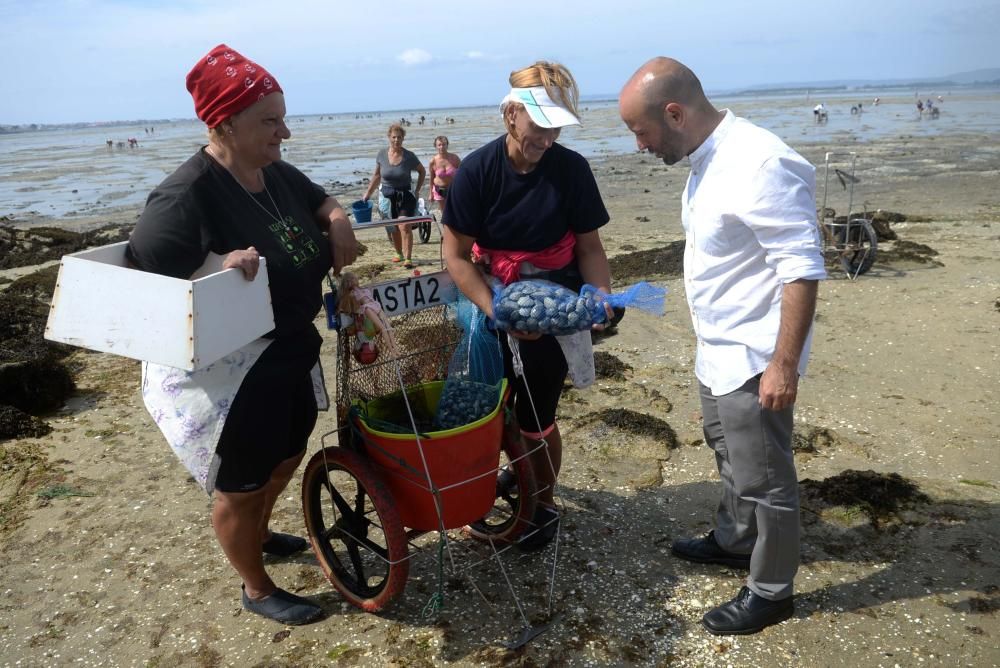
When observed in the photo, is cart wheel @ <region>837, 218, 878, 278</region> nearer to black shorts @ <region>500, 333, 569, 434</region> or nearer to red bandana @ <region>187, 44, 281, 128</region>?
black shorts @ <region>500, 333, 569, 434</region>

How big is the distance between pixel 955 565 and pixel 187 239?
3564 mm

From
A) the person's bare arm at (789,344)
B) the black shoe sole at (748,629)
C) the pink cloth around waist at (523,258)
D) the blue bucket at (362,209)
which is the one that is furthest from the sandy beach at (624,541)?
the blue bucket at (362,209)

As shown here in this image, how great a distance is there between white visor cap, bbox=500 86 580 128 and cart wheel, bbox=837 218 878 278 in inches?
251

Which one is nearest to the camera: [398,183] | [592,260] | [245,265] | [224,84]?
[245,265]

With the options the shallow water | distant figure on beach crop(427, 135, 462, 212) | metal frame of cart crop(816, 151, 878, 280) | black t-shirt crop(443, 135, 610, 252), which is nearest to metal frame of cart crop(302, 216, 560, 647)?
black t-shirt crop(443, 135, 610, 252)

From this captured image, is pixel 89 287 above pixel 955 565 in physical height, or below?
above

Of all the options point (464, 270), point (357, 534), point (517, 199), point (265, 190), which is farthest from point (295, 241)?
point (357, 534)

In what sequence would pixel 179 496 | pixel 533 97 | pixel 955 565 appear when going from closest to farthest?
pixel 533 97 < pixel 955 565 < pixel 179 496

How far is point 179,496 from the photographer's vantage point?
4344mm

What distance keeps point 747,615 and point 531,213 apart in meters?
1.88

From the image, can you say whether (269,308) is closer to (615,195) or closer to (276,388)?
(276,388)

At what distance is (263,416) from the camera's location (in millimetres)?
2791

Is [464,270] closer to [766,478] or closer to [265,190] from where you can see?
[265,190]

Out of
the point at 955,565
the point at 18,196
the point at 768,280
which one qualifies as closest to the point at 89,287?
the point at 768,280
